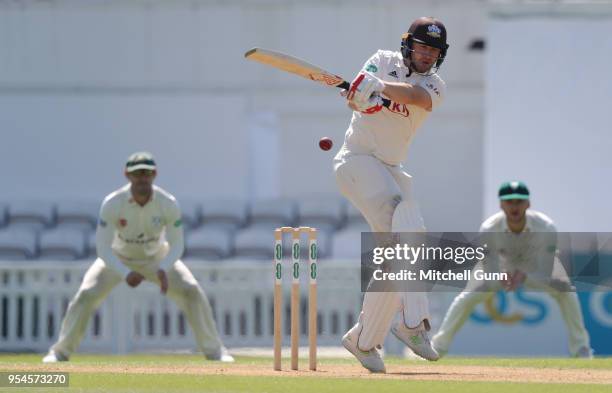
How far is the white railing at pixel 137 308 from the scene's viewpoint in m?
13.0

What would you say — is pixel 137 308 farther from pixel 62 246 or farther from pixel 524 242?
pixel 524 242

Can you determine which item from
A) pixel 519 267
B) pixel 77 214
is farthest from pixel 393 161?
pixel 77 214

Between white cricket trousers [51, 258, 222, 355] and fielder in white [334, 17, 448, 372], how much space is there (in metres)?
2.97

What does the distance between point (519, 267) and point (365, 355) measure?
3513 mm

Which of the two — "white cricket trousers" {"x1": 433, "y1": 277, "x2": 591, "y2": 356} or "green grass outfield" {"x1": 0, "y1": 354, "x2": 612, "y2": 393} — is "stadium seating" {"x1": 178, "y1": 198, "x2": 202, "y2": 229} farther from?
"green grass outfield" {"x1": 0, "y1": 354, "x2": 612, "y2": 393}

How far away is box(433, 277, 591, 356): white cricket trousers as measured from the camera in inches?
445

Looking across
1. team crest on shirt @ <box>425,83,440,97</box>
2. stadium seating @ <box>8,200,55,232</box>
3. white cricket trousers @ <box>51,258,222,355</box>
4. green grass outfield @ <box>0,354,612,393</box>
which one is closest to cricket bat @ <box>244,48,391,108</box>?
team crest on shirt @ <box>425,83,440,97</box>

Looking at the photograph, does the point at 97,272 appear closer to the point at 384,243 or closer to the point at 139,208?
the point at 139,208

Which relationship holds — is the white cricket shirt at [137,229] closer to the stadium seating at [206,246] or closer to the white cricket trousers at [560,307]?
the white cricket trousers at [560,307]

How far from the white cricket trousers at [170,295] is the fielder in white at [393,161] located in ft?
9.75

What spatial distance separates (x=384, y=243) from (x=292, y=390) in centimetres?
92

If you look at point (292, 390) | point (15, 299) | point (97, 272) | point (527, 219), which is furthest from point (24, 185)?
point (292, 390)

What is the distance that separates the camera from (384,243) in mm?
7910

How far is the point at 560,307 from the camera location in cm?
1144
